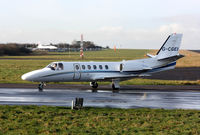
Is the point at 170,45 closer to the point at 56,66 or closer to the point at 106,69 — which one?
the point at 106,69

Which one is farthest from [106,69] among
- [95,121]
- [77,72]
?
[95,121]

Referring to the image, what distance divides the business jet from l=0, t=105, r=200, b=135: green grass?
11438 millimetres

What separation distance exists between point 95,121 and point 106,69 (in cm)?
1807

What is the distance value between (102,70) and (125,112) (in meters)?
15.2

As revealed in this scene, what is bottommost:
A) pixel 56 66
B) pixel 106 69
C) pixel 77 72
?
pixel 77 72

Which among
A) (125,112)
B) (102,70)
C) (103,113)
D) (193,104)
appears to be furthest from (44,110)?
(102,70)

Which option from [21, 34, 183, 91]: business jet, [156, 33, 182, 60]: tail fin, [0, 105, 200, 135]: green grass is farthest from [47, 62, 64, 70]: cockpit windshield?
[0, 105, 200, 135]: green grass

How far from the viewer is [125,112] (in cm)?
1848

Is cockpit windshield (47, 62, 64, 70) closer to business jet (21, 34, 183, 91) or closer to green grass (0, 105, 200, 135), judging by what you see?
business jet (21, 34, 183, 91)

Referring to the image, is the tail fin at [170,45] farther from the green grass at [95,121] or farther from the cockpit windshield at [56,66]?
the green grass at [95,121]

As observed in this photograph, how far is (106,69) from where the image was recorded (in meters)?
33.8

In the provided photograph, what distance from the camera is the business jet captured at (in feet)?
101

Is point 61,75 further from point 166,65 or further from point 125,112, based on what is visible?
point 125,112

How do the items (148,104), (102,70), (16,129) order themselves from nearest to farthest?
(16,129) < (148,104) < (102,70)
